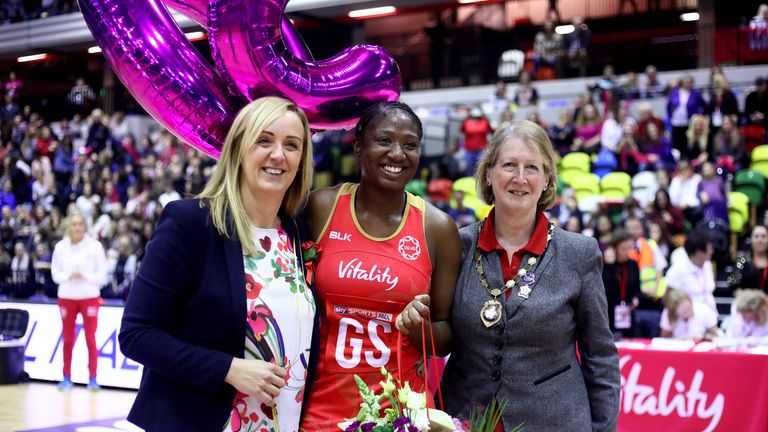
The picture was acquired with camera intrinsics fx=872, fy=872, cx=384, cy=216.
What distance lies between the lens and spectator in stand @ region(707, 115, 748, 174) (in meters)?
11.7

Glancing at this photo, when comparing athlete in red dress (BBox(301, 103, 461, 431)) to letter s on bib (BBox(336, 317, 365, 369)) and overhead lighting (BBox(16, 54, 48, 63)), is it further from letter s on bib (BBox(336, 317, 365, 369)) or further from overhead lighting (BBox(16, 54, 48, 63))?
Answer: overhead lighting (BBox(16, 54, 48, 63))

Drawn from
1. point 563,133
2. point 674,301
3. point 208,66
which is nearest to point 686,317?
point 674,301

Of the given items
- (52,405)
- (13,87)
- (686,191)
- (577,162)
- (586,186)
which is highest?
(13,87)

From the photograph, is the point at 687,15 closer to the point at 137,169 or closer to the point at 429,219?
the point at 137,169

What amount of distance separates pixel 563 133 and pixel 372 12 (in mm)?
6941

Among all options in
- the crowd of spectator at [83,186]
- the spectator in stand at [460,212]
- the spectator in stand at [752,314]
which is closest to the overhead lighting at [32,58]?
the crowd of spectator at [83,186]

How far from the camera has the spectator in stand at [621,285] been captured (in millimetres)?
7340

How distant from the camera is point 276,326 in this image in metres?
2.28

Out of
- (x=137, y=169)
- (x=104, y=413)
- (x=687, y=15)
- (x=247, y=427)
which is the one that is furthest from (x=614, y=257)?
(x=687, y=15)

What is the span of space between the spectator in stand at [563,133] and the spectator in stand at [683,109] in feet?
4.77

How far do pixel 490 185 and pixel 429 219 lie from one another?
220 millimetres

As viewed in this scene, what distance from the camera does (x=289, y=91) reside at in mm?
2711

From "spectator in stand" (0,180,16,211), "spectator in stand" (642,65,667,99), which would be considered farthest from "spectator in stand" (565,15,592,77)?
"spectator in stand" (0,180,16,211)

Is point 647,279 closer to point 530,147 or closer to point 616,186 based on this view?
point 616,186
